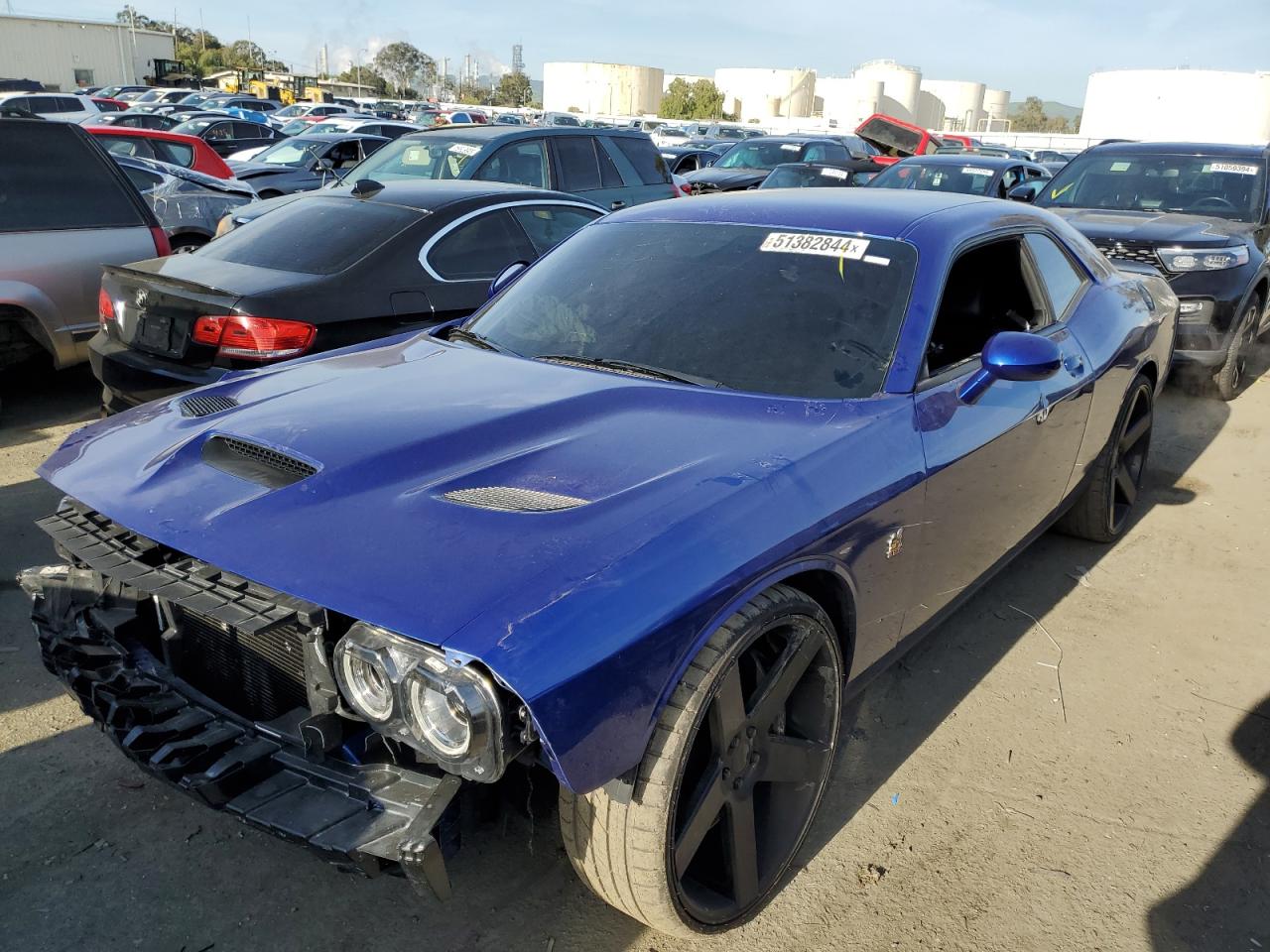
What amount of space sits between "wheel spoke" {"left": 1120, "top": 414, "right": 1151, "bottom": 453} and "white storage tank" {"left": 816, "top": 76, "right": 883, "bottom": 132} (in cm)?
8669

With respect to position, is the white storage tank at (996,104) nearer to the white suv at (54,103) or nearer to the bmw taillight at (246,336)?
the white suv at (54,103)

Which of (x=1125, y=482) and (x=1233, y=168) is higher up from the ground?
(x=1233, y=168)

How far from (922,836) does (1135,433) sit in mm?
2783

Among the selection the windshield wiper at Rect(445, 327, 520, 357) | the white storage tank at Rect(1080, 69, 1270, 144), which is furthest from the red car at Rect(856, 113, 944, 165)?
the white storage tank at Rect(1080, 69, 1270, 144)

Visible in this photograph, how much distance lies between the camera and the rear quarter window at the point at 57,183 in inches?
222

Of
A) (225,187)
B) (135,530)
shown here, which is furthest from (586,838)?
(225,187)

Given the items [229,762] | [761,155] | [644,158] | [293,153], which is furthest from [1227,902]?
[761,155]

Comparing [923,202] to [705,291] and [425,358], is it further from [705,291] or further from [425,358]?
[425,358]

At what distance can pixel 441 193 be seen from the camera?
18.8ft

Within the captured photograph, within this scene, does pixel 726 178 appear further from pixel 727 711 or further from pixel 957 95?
pixel 957 95

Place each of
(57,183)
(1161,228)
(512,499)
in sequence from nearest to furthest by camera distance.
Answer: (512,499) < (57,183) < (1161,228)

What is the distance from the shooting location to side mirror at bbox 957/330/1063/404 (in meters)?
2.87

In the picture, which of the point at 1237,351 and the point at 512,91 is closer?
the point at 1237,351

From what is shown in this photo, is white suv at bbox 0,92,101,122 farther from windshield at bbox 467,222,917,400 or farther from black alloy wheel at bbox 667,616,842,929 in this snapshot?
black alloy wheel at bbox 667,616,842,929
